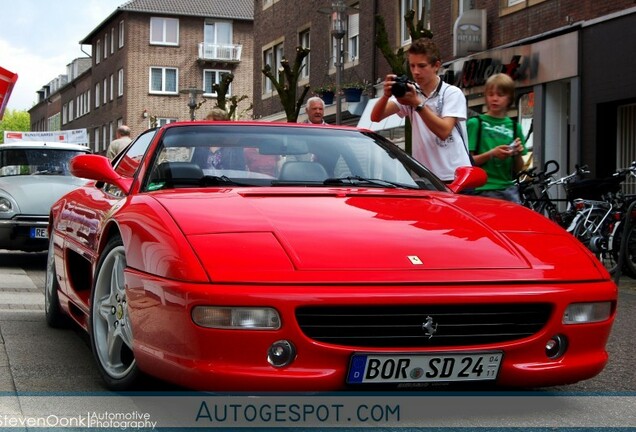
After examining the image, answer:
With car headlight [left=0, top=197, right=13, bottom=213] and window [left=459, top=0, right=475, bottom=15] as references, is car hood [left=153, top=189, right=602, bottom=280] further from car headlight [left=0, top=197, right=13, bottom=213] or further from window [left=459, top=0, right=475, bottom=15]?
window [left=459, top=0, right=475, bottom=15]

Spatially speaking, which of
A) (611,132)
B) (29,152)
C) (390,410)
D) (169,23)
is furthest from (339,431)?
(169,23)

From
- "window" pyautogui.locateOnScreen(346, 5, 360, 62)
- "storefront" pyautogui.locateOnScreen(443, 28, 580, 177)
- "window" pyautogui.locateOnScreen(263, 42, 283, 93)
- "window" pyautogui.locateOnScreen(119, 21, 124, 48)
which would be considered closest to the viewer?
"storefront" pyautogui.locateOnScreen(443, 28, 580, 177)

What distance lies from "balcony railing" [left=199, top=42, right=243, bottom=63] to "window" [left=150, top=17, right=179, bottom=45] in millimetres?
1630

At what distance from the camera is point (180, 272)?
358 centimetres

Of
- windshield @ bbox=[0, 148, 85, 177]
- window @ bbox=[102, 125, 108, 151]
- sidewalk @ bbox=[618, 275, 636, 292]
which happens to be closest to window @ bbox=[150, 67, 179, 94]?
window @ bbox=[102, 125, 108, 151]

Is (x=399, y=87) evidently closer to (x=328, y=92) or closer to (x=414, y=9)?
(x=414, y=9)

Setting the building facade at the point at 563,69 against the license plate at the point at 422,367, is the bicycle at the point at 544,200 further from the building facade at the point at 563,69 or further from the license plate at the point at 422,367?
the license plate at the point at 422,367

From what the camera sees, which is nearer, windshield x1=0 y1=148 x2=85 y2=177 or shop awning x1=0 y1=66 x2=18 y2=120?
windshield x1=0 y1=148 x2=85 y2=177

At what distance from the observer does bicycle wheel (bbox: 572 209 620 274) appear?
10430 mm

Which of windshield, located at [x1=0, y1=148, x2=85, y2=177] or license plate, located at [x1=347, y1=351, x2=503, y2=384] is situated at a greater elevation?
windshield, located at [x1=0, y1=148, x2=85, y2=177]

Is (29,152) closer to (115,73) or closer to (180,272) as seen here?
(180,272)

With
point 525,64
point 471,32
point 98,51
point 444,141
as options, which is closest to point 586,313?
point 444,141

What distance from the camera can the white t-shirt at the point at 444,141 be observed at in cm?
650

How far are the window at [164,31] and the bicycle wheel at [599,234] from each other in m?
50.9
